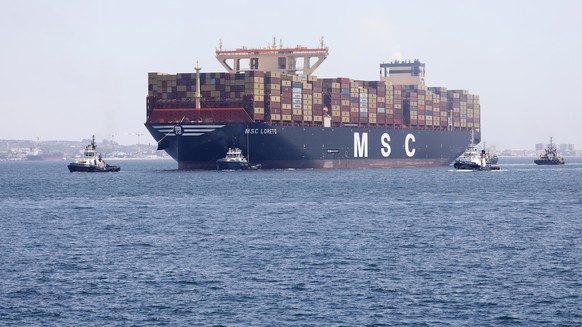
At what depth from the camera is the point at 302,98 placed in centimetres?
13238

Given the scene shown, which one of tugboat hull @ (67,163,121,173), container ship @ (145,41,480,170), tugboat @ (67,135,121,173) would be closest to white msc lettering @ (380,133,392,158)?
container ship @ (145,41,480,170)

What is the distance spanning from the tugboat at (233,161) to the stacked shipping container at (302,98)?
4994 mm

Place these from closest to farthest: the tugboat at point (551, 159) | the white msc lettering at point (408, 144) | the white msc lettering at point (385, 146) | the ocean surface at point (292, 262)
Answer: the ocean surface at point (292, 262)
the white msc lettering at point (385, 146)
the white msc lettering at point (408, 144)
the tugboat at point (551, 159)

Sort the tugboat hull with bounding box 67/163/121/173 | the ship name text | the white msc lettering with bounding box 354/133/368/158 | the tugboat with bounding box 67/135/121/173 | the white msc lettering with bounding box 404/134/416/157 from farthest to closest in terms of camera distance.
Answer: the white msc lettering with bounding box 404/134/416/157 → the white msc lettering with bounding box 354/133/368/158 → the tugboat hull with bounding box 67/163/121/173 → the tugboat with bounding box 67/135/121/173 → the ship name text

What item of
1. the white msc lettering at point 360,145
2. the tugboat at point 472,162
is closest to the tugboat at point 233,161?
the white msc lettering at point 360,145

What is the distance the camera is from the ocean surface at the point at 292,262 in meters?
33.0

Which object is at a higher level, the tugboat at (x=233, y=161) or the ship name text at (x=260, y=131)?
the ship name text at (x=260, y=131)

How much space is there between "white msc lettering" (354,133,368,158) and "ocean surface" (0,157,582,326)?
2443 inches

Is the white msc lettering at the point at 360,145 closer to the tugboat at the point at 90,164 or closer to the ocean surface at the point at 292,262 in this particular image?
the tugboat at the point at 90,164

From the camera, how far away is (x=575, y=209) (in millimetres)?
68375

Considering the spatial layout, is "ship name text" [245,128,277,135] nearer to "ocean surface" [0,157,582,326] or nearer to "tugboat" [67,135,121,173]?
"tugboat" [67,135,121,173]

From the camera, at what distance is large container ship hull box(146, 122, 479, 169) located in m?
121

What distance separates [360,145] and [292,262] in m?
101

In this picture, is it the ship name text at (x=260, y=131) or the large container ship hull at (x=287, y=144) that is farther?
the ship name text at (x=260, y=131)
